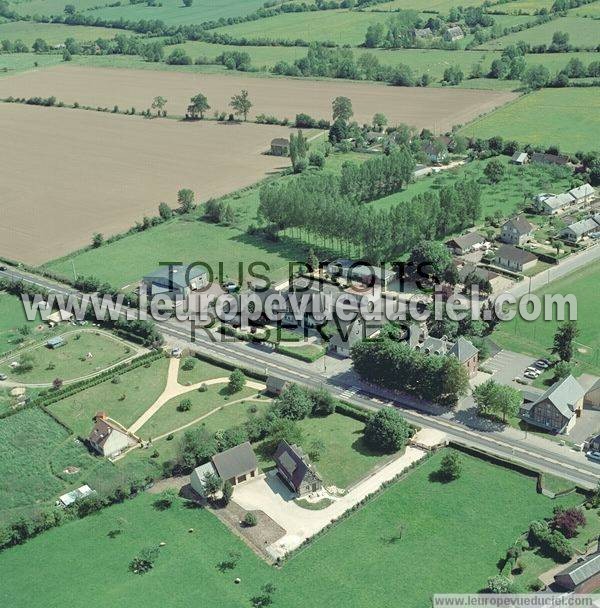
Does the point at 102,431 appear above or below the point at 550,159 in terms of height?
below

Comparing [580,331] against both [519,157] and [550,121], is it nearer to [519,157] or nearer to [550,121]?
[519,157]

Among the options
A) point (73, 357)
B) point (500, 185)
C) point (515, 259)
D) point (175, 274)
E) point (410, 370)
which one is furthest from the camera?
point (500, 185)

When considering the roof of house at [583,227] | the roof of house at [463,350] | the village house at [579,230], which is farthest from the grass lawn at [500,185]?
the roof of house at [463,350]

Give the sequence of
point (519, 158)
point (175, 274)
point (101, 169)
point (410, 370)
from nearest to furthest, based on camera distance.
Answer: point (410, 370), point (175, 274), point (519, 158), point (101, 169)

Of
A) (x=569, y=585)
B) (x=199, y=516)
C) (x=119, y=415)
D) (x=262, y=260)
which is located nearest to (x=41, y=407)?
(x=119, y=415)

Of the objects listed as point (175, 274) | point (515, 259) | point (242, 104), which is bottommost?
point (515, 259)

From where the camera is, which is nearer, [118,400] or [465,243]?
[118,400]

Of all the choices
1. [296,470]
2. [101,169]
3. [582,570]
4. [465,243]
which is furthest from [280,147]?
[582,570]
